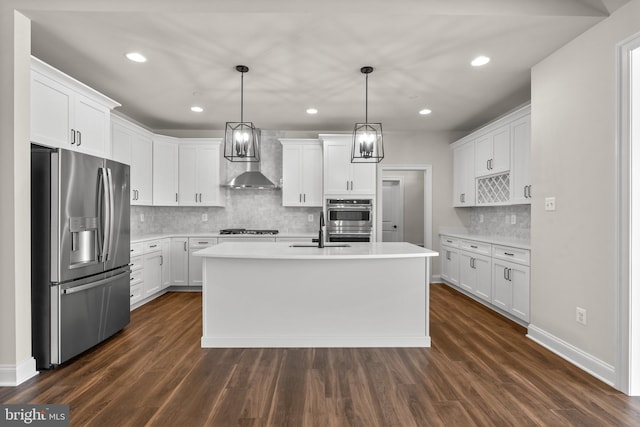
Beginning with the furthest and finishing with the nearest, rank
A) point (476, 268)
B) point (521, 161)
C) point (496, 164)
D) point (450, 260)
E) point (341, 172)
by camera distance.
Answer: point (450, 260)
point (341, 172)
point (476, 268)
point (496, 164)
point (521, 161)

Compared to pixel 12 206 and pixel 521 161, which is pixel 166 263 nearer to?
pixel 12 206

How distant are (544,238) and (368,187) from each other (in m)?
2.66

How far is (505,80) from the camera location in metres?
3.65

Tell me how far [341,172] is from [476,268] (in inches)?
94.5

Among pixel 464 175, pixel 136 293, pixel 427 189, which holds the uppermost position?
pixel 464 175

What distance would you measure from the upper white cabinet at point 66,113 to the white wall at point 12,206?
21cm

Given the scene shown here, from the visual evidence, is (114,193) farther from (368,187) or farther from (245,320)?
(368,187)

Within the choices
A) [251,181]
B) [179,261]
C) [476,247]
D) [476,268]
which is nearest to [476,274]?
[476,268]

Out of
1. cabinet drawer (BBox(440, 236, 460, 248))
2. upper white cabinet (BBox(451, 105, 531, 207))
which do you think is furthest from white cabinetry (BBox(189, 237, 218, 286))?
upper white cabinet (BBox(451, 105, 531, 207))

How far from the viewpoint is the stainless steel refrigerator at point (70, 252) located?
2578mm

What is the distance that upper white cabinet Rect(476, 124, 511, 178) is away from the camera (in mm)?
4285

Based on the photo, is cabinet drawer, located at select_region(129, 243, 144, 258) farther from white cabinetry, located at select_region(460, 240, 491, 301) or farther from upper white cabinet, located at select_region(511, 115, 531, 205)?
upper white cabinet, located at select_region(511, 115, 531, 205)

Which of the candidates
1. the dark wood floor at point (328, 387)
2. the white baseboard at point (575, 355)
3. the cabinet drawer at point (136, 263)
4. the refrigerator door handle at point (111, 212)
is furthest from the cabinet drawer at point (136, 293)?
the white baseboard at point (575, 355)

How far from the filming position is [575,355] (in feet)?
8.86
